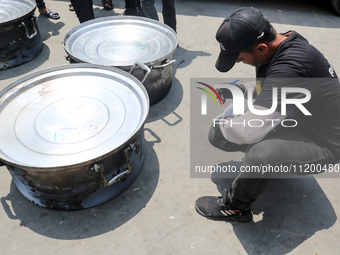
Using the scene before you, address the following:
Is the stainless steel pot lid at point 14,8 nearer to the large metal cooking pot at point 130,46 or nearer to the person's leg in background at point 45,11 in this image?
the person's leg in background at point 45,11

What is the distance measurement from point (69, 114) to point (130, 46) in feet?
4.02

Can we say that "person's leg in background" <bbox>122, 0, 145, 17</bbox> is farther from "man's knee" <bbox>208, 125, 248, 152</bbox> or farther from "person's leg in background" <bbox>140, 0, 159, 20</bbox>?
"man's knee" <bbox>208, 125, 248, 152</bbox>

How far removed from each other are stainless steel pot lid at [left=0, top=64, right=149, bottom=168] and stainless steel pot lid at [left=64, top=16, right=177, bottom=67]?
0.29 metres

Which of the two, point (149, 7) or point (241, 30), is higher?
point (241, 30)

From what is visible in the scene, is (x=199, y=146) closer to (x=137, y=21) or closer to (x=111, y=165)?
(x=111, y=165)

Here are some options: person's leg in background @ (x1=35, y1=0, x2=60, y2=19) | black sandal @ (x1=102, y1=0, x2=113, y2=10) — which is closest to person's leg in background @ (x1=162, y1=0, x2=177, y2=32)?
black sandal @ (x1=102, y1=0, x2=113, y2=10)

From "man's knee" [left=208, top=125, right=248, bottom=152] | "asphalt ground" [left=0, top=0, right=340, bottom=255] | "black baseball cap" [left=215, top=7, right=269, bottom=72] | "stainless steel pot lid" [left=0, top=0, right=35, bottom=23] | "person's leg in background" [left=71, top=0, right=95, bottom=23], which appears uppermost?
"black baseball cap" [left=215, top=7, right=269, bottom=72]

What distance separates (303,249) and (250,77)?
7.05ft

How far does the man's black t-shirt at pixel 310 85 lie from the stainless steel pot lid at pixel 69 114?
35.9 inches

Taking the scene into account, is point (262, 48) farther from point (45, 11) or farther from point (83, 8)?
point (45, 11)


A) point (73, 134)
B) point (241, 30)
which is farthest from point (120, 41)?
point (241, 30)

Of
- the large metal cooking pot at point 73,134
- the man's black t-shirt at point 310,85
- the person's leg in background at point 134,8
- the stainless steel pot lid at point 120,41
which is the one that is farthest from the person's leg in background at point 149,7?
the man's black t-shirt at point 310,85

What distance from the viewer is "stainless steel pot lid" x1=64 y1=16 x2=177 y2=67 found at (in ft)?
9.53

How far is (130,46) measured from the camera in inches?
123
